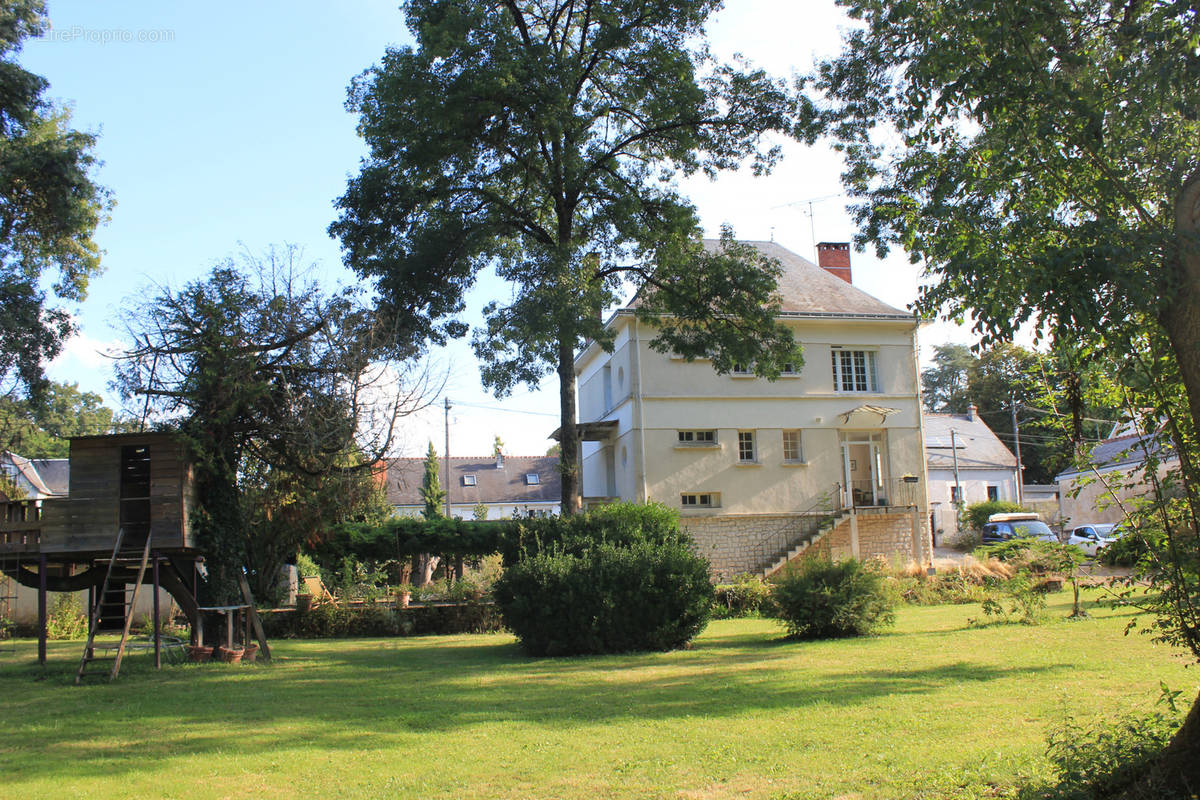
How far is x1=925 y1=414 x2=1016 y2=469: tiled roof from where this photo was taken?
5047cm

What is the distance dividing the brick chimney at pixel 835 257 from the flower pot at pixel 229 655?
2637 centimetres

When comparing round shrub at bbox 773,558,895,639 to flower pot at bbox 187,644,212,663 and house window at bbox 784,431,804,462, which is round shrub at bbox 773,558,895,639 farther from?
house window at bbox 784,431,804,462

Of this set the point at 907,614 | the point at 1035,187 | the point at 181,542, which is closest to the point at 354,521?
the point at 181,542

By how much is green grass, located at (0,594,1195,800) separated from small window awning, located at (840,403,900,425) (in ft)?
51.4

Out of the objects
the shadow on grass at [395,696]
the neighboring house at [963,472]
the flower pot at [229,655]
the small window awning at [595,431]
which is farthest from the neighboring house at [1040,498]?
the flower pot at [229,655]

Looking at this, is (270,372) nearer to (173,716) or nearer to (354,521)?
(173,716)

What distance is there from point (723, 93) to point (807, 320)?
11.0 meters

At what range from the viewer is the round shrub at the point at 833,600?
631 inches

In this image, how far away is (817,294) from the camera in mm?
32344

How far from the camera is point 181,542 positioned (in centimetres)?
1472

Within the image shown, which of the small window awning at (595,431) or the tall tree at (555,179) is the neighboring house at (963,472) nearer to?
the small window awning at (595,431)

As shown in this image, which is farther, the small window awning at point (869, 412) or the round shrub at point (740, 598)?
the small window awning at point (869, 412)

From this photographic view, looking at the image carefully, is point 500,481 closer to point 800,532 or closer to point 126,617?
point 800,532

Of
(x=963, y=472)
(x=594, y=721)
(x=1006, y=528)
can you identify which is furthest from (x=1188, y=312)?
(x=963, y=472)
